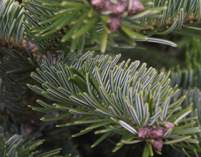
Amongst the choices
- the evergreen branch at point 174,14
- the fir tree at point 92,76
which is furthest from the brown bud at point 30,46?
the evergreen branch at point 174,14

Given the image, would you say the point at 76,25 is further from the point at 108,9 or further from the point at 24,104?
the point at 24,104

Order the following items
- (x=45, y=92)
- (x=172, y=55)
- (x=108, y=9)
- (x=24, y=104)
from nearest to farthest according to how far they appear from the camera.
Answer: (x=108, y=9) < (x=45, y=92) < (x=24, y=104) < (x=172, y=55)

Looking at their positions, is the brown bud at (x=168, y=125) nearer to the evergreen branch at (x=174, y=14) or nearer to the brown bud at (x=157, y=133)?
the brown bud at (x=157, y=133)

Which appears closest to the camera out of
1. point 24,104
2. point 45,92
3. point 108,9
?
point 108,9

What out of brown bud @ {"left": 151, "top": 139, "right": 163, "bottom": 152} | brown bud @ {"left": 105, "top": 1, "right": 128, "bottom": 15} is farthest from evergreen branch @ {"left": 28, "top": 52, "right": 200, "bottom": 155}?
brown bud @ {"left": 105, "top": 1, "right": 128, "bottom": 15}

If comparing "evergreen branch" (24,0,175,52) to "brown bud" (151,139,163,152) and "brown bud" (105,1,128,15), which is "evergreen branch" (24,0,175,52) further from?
"brown bud" (151,139,163,152)

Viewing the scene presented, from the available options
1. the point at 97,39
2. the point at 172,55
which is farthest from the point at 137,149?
the point at 172,55

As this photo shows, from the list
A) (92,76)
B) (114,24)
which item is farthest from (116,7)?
(92,76)

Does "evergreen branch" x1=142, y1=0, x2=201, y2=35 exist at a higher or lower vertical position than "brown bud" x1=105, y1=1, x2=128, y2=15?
lower
